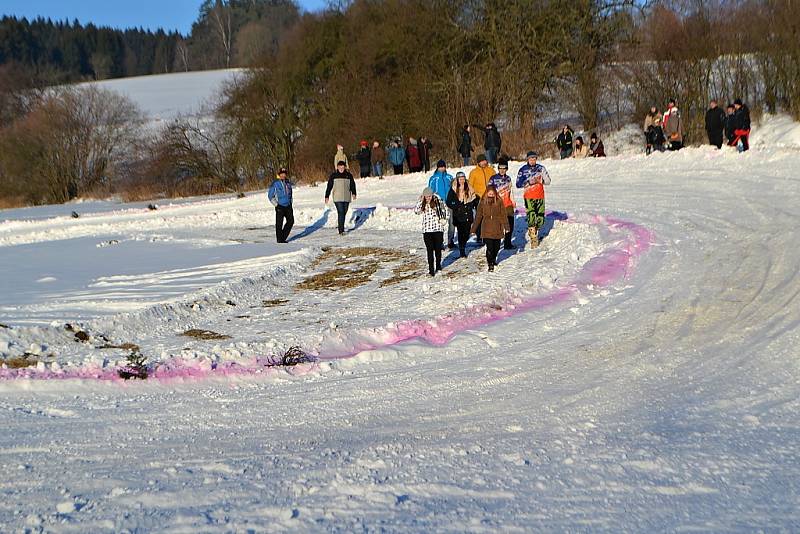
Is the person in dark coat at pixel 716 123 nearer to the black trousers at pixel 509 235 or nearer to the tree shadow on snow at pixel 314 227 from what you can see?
the black trousers at pixel 509 235

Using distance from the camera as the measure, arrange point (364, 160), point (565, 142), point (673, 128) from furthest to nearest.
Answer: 1. point (364, 160)
2. point (565, 142)
3. point (673, 128)

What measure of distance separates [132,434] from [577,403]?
3695mm

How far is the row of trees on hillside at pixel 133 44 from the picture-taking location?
10694cm

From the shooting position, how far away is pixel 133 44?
131 metres

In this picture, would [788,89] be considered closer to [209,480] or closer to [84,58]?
[209,480]

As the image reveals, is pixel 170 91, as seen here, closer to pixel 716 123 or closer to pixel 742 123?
pixel 716 123

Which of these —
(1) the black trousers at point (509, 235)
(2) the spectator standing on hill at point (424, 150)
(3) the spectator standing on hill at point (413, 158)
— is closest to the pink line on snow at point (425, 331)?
(1) the black trousers at point (509, 235)

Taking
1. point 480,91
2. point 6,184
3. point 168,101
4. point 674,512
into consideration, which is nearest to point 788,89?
point 480,91

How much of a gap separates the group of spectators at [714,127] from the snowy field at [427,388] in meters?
5.06

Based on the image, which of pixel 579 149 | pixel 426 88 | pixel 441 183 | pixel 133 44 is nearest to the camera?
pixel 441 183

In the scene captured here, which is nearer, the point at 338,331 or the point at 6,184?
the point at 338,331

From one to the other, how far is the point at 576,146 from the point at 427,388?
2055 cm

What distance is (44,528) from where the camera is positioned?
163 inches

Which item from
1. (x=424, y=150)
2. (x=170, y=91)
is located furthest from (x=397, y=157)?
(x=170, y=91)
